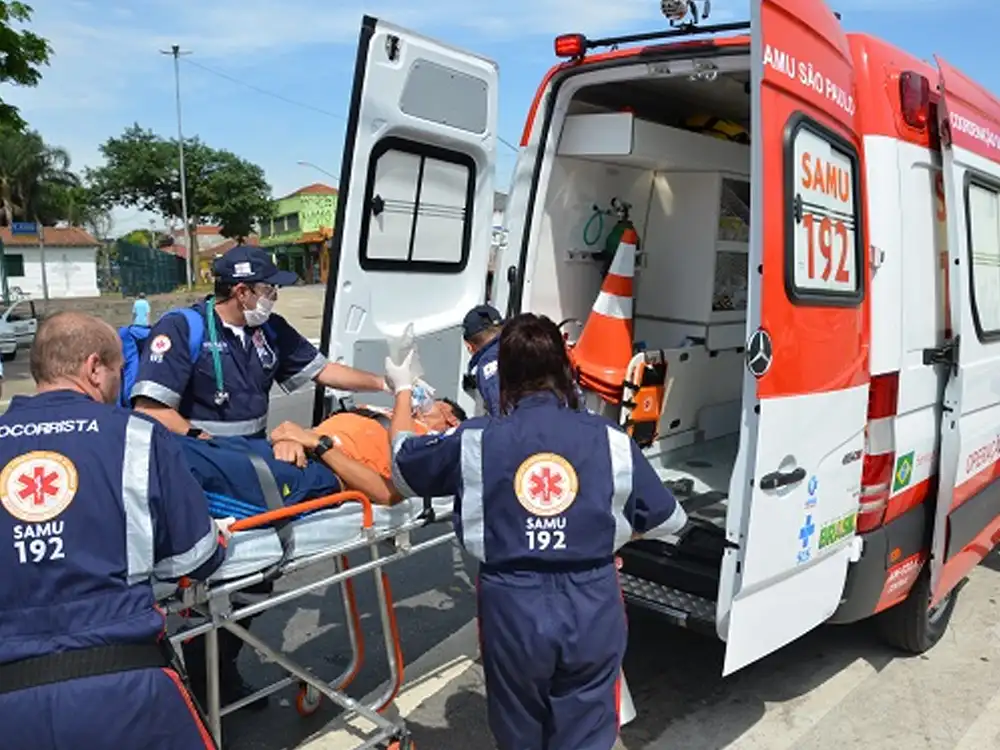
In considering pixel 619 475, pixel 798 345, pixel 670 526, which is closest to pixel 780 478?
pixel 798 345

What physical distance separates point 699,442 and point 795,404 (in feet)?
7.76

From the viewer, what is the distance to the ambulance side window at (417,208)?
3.84 metres

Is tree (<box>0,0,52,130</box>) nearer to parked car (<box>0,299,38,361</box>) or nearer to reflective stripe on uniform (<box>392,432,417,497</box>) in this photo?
parked car (<box>0,299,38,361</box>)

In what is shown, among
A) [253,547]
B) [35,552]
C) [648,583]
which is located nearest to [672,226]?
[648,583]

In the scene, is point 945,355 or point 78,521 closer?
point 78,521

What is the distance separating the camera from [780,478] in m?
2.86

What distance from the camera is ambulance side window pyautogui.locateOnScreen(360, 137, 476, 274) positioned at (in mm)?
3838

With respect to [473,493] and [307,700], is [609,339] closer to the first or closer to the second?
[307,700]

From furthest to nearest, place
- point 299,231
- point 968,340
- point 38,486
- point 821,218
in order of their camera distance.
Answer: point 299,231
point 968,340
point 821,218
point 38,486

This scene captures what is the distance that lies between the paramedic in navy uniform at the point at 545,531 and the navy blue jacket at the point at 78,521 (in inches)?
30.4

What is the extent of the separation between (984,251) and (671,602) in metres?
2.17

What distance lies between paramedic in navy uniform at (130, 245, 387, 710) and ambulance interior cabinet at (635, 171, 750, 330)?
245cm

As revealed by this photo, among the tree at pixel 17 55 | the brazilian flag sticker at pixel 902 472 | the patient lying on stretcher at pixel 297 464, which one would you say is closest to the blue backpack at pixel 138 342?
the patient lying on stretcher at pixel 297 464

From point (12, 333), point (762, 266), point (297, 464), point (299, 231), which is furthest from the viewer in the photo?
point (299, 231)
